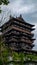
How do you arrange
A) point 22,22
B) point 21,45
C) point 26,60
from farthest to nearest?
1. point 22,22
2. point 21,45
3. point 26,60

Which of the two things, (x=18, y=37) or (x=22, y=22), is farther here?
(x=22, y=22)

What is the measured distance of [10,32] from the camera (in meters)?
65.0

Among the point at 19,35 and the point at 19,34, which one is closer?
the point at 19,34

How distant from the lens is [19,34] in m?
64.0

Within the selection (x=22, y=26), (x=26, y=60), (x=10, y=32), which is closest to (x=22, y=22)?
(x=22, y=26)

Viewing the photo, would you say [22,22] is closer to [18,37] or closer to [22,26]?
[22,26]

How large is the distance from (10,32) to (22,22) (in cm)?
564

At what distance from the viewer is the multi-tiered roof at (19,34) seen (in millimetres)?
62344

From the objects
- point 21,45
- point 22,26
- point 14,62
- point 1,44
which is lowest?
point 21,45

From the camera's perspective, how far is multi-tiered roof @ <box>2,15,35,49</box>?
62344 millimetres

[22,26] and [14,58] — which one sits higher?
[14,58]

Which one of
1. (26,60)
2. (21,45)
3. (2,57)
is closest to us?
(2,57)

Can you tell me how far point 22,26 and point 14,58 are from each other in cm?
6578

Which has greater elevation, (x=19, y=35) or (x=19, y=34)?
(x=19, y=34)
